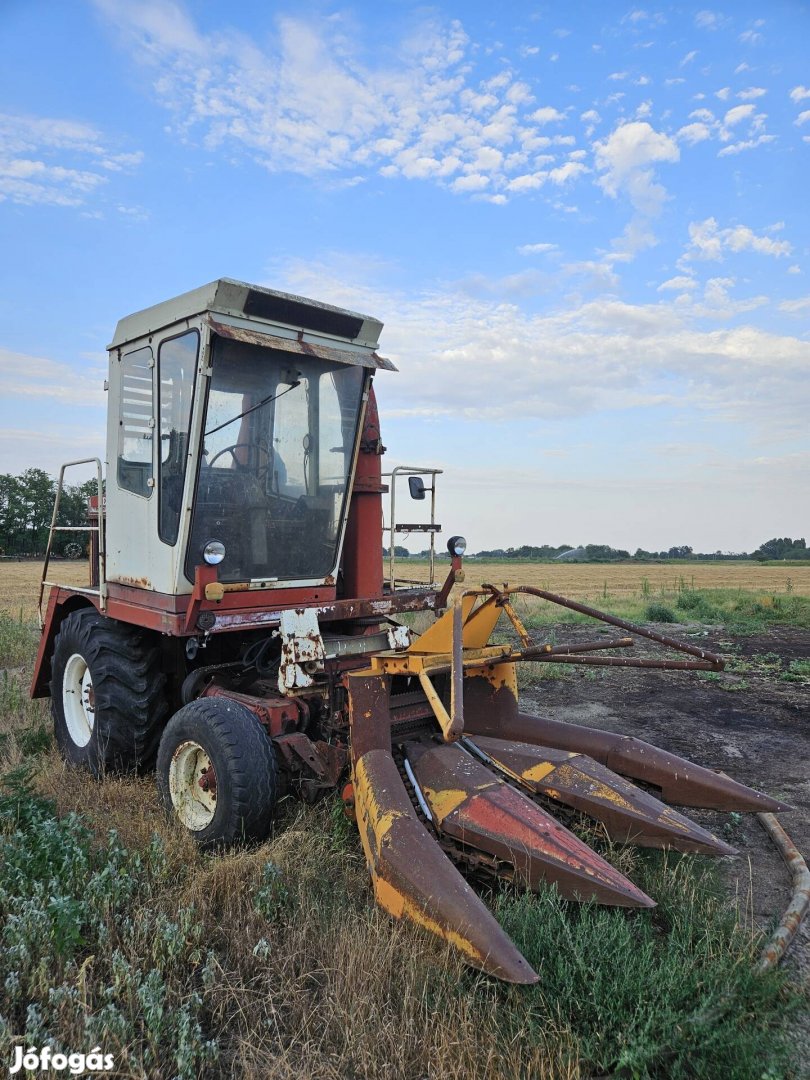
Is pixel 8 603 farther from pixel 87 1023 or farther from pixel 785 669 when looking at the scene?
pixel 87 1023

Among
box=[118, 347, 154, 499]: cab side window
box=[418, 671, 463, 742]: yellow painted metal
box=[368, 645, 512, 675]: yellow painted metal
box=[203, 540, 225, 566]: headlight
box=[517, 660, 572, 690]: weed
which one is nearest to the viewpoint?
box=[418, 671, 463, 742]: yellow painted metal

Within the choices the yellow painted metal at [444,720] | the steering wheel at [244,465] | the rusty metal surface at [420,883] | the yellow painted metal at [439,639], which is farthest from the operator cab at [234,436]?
the rusty metal surface at [420,883]

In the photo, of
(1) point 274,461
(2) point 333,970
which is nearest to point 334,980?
(2) point 333,970

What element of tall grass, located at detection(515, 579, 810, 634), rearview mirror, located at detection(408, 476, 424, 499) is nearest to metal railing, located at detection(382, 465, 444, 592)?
rearview mirror, located at detection(408, 476, 424, 499)

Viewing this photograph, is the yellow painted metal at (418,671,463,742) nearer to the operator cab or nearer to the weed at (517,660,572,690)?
the operator cab

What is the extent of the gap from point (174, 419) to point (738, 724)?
6172 millimetres

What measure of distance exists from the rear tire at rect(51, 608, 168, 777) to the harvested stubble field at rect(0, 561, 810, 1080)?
929mm

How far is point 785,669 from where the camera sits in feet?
34.7

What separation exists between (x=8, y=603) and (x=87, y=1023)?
19.2 meters

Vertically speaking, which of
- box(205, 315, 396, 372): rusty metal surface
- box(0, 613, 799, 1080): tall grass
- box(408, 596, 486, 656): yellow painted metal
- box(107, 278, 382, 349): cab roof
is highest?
box(107, 278, 382, 349): cab roof

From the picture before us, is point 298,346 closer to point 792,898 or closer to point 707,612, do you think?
point 792,898

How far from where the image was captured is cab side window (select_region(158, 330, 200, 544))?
185 inches

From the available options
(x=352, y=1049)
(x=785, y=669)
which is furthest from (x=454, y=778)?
(x=785, y=669)

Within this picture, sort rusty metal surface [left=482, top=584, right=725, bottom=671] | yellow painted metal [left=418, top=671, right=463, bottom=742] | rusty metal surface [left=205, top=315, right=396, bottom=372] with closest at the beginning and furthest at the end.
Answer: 1. yellow painted metal [left=418, top=671, right=463, bottom=742]
2. rusty metal surface [left=482, top=584, right=725, bottom=671]
3. rusty metal surface [left=205, top=315, right=396, bottom=372]
